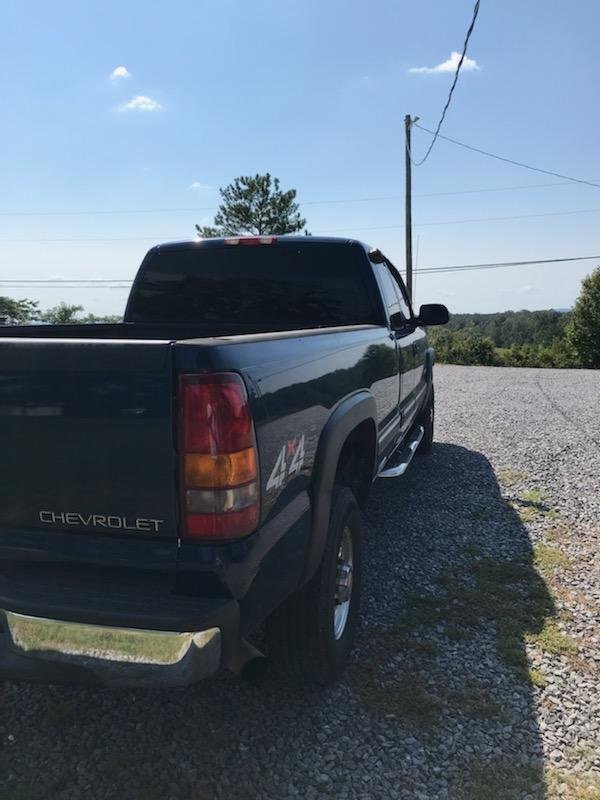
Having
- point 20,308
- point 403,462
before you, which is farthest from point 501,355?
point 20,308

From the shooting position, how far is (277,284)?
379 centimetres

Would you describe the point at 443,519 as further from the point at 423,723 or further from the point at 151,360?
the point at 151,360

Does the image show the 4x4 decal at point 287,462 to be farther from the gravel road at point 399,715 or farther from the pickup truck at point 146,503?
the gravel road at point 399,715

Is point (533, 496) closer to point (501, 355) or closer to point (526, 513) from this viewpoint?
point (526, 513)

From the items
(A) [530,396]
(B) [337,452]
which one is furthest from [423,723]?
(A) [530,396]

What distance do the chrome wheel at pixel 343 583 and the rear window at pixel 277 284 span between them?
5.10 feet

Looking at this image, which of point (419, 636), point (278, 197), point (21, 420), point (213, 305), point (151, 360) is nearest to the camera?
point (151, 360)

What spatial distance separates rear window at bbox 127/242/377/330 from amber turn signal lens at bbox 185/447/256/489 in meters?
2.19

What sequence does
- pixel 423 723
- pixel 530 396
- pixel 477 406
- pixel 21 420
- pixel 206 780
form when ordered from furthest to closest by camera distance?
pixel 530 396, pixel 477 406, pixel 423 723, pixel 206 780, pixel 21 420

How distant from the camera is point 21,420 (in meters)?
1.72

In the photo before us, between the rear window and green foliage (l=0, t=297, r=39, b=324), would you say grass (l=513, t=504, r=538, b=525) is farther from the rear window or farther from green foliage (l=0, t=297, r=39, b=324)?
green foliage (l=0, t=297, r=39, b=324)

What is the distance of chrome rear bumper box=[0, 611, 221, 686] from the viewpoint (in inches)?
63.6

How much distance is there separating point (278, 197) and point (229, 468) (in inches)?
1398

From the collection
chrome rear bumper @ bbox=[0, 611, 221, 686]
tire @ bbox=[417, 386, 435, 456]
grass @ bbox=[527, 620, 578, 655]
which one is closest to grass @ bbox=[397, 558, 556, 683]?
grass @ bbox=[527, 620, 578, 655]
